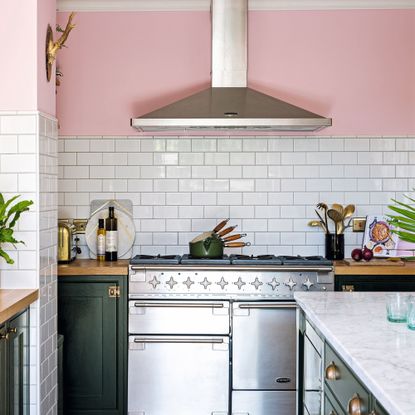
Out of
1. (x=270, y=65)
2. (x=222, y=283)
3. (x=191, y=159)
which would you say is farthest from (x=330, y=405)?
(x=270, y=65)

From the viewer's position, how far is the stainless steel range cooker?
14.5 ft

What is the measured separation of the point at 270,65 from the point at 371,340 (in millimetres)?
3134

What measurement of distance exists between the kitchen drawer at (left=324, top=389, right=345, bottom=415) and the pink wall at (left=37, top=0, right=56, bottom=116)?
2065 mm

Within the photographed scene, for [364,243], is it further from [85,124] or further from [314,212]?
[85,124]

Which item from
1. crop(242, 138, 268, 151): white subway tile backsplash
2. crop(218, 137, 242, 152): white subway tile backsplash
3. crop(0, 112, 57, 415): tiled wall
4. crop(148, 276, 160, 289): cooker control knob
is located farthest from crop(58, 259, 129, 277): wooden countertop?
crop(242, 138, 268, 151): white subway tile backsplash

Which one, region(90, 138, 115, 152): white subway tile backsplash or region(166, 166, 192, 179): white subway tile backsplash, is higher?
region(90, 138, 115, 152): white subway tile backsplash

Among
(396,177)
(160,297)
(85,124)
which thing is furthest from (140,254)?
(396,177)

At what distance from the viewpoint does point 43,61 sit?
3.66 metres

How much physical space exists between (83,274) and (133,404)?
92cm

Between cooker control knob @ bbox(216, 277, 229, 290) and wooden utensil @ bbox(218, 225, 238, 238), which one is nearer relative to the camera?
cooker control knob @ bbox(216, 277, 229, 290)

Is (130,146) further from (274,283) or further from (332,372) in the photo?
(332,372)

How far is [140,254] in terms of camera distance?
198 inches

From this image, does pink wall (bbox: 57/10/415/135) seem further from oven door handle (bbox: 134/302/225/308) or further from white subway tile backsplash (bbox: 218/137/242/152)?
oven door handle (bbox: 134/302/225/308)

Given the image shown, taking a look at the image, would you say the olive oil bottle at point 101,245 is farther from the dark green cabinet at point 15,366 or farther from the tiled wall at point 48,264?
the dark green cabinet at point 15,366
